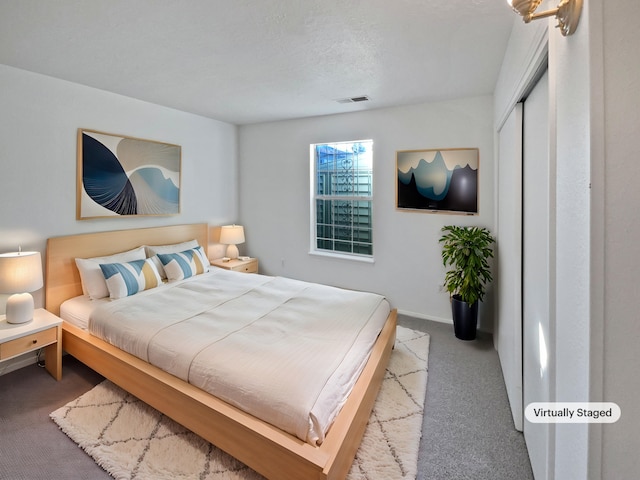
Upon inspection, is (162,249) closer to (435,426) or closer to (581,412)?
(435,426)

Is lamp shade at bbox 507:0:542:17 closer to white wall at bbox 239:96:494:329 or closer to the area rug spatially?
the area rug

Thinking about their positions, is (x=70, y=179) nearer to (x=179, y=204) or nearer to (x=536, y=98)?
(x=179, y=204)

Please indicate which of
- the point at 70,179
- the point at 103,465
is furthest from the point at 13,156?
the point at 103,465

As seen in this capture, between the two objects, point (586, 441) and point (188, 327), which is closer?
point (586, 441)

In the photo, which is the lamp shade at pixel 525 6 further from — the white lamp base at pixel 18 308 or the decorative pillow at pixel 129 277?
the white lamp base at pixel 18 308

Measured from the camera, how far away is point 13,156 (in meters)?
2.50

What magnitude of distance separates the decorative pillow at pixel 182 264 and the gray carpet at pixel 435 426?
111 cm

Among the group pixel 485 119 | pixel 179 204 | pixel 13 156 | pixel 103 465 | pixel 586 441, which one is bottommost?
pixel 103 465

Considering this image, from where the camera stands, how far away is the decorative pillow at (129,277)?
274cm

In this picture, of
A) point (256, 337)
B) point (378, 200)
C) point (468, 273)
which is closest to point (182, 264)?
point (256, 337)

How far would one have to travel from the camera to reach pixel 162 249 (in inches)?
138

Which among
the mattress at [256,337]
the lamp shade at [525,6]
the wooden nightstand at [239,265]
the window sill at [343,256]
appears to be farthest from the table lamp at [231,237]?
the lamp shade at [525,6]

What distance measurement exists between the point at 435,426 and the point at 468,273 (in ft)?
4.78

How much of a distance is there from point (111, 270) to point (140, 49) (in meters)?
1.86
